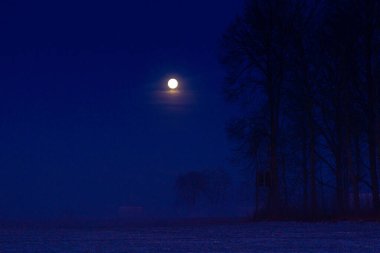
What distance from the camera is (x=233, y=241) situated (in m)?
16.7

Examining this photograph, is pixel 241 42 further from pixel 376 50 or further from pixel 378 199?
pixel 378 199

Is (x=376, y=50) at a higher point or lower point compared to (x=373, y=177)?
higher

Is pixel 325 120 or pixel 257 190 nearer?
pixel 325 120

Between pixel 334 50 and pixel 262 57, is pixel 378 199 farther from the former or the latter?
pixel 262 57

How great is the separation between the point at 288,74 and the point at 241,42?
2819 millimetres

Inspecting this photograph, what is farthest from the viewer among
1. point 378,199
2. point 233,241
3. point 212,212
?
point 212,212

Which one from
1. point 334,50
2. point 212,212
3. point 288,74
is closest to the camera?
point 334,50

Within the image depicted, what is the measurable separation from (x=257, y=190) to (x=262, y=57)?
6.77 meters

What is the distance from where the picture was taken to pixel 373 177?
29.8 meters

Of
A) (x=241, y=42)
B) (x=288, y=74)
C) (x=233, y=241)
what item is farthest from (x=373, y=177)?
(x=233, y=241)

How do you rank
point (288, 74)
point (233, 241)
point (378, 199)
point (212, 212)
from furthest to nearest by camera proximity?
point (212, 212), point (288, 74), point (378, 199), point (233, 241)

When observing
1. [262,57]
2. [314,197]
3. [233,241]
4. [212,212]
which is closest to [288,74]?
[262,57]

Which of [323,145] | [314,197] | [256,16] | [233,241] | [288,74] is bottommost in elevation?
[233,241]

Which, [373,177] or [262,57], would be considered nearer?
[373,177]
